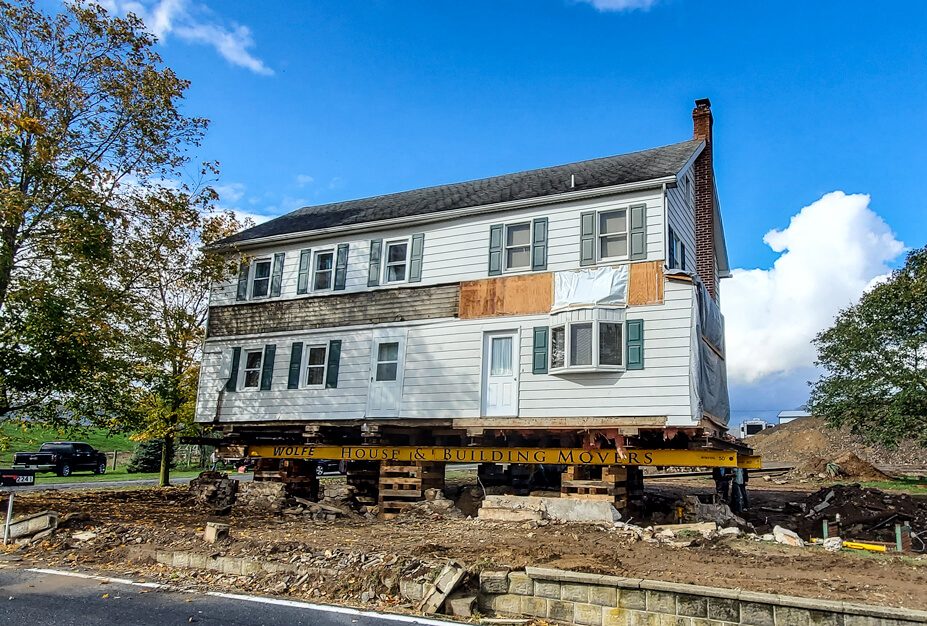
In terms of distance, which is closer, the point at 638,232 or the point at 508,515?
the point at 508,515

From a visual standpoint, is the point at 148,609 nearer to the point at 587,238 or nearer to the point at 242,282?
the point at 587,238

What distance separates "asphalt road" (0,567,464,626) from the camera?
7.47m

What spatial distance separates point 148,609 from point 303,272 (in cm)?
1209

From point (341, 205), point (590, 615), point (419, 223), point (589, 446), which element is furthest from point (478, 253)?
point (590, 615)

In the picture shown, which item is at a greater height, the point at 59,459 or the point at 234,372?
the point at 234,372

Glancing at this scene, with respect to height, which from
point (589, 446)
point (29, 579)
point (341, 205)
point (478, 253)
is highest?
point (341, 205)

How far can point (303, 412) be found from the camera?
1809 centimetres

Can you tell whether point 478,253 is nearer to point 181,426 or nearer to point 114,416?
point 114,416

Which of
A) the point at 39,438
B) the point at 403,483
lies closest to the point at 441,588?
the point at 403,483

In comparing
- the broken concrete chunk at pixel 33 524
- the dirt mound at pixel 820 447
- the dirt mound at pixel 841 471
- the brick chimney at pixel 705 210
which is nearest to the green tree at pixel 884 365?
the dirt mound at pixel 841 471

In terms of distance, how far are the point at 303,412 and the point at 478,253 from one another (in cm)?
647

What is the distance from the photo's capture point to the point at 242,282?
1991 centimetres

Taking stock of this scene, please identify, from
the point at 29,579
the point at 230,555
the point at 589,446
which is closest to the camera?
the point at 29,579

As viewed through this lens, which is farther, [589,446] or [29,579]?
[589,446]
